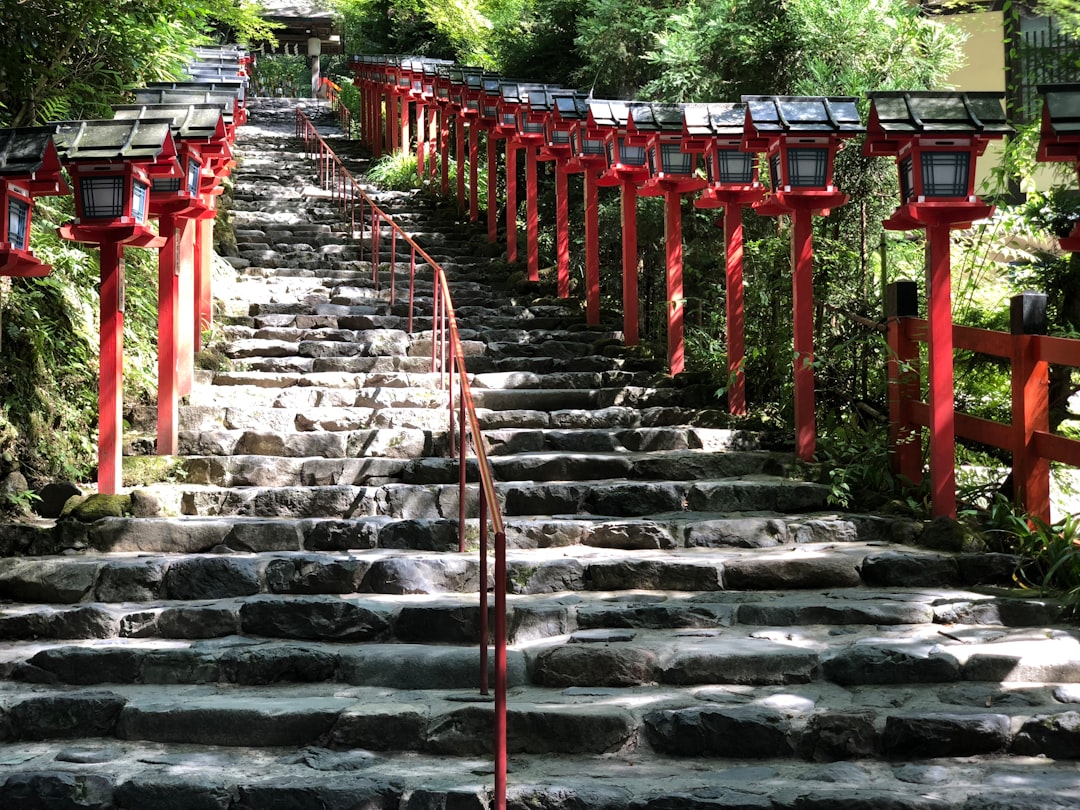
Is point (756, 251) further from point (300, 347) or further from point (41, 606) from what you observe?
point (41, 606)

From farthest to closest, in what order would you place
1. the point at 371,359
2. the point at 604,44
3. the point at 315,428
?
the point at 604,44 → the point at 371,359 → the point at 315,428

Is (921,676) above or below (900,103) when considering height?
below

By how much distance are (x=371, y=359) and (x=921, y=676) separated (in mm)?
→ 5777

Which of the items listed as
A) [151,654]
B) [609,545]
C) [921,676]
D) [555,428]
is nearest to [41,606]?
[151,654]

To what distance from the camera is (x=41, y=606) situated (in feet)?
18.6

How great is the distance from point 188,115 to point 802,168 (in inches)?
168

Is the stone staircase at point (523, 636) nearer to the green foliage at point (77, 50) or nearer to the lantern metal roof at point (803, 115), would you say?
the lantern metal roof at point (803, 115)

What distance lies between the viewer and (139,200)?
21.8 ft

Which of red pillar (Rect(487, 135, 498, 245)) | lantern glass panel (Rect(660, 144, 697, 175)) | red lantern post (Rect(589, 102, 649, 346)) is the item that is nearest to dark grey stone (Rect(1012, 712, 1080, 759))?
lantern glass panel (Rect(660, 144, 697, 175))

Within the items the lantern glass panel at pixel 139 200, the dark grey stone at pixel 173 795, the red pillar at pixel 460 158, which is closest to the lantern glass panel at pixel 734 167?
the lantern glass panel at pixel 139 200

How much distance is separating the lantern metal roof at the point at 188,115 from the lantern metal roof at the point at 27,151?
1.24 meters

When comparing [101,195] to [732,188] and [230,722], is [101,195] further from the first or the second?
[732,188]

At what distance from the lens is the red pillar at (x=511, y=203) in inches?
538

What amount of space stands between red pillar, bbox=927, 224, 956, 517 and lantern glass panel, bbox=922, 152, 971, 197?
23 centimetres
